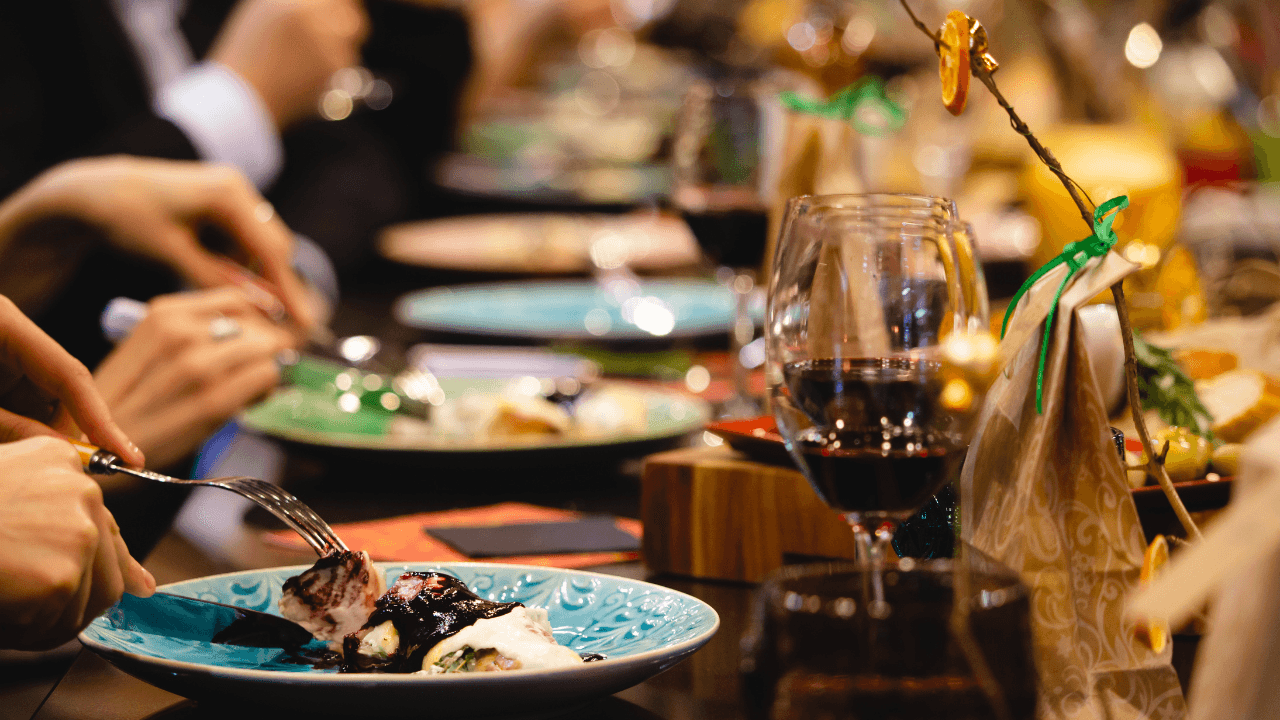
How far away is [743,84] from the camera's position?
131 cm

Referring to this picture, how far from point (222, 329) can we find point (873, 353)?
2.69ft

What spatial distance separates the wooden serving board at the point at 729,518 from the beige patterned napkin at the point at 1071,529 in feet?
0.60

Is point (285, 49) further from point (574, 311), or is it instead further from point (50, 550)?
point (50, 550)

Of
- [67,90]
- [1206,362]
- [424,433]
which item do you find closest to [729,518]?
[1206,362]

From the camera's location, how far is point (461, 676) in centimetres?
46

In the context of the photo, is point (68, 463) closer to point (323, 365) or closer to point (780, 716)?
point (780, 716)

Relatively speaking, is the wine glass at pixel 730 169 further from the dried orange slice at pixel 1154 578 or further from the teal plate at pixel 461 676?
the dried orange slice at pixel 1154 578

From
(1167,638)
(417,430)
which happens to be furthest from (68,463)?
(417,430)

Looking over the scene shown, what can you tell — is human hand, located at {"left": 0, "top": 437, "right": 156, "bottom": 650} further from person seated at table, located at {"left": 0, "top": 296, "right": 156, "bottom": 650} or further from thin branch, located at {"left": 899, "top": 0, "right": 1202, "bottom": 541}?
thin branch, located at {"left": 899, "top": 0, "right": 1202, "bottom": 541}

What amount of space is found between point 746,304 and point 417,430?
0.38 metres

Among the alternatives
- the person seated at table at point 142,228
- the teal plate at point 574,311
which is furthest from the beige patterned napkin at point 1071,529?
the teal plate at point 574,311

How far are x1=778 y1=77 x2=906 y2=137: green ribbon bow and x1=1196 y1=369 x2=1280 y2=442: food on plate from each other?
417 millimetres

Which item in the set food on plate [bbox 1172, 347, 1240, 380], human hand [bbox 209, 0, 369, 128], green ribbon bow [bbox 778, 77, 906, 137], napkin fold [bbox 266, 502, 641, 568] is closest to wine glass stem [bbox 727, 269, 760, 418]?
green ribbon bow [bbox 778, 77, 906, 137]

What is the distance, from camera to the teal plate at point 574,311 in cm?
162
